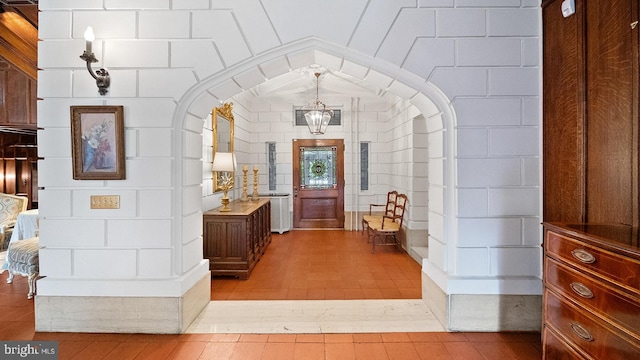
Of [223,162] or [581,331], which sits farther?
[223,162]

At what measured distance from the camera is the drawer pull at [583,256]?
1.61 meters

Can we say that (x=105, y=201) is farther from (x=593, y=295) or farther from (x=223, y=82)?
(x=593, y=295)

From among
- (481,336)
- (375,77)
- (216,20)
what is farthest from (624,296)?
(216,20)

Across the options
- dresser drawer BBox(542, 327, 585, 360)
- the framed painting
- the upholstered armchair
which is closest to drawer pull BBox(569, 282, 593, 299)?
dresser drawer BBox(542, 327, 585, 360)

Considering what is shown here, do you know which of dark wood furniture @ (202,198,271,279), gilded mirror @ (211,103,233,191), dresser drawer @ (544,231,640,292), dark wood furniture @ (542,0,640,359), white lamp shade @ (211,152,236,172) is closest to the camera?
dresser drawer @ (544,231,640,292)

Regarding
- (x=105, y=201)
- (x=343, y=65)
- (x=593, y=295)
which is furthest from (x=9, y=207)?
(x=593, y=295)

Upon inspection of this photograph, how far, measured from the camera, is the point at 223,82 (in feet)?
8.64

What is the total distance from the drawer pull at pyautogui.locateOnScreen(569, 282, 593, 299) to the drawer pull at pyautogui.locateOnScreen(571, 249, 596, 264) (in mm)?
138

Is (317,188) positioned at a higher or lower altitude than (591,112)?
lower

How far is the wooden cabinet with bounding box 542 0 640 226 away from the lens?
1895mm

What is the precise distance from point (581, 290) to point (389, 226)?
3.60 metres

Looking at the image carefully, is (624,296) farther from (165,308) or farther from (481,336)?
(165,308)

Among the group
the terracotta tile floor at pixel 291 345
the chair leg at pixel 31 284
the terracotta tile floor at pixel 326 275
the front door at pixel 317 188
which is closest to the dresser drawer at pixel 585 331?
the terracotta tile floor at pixel 291 345

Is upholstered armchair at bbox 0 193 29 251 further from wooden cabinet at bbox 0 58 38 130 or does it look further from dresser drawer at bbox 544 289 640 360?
dresser drawer at bbox 544 289 640 360
